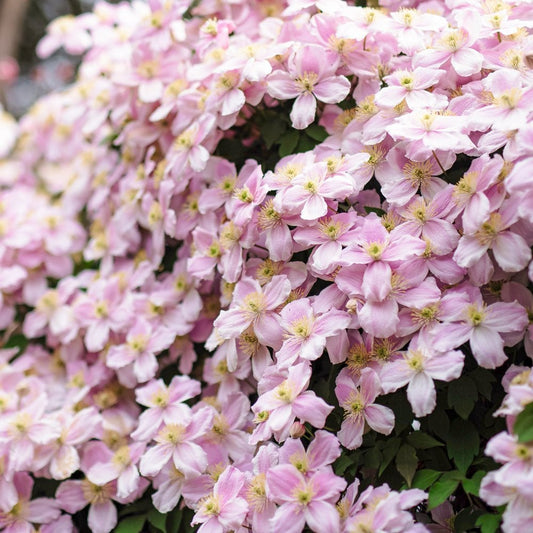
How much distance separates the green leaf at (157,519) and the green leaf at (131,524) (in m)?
0.02

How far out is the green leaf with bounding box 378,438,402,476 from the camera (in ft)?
2.98

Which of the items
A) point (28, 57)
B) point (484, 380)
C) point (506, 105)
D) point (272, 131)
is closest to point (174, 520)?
point (484, 380)

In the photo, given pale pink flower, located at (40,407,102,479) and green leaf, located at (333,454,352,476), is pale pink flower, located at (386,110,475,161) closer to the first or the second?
green leaf, located at (333,454,352,476)

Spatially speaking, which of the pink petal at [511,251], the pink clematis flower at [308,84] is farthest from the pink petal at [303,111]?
the pink petal at [511,251]

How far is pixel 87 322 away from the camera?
1299 mm

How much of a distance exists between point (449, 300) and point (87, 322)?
0.64 metres

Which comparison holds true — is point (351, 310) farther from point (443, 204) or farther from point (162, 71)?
point (162, 71)

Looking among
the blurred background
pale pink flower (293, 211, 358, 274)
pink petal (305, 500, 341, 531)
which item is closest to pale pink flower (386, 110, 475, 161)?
pale pink flower (293, 211, 358, 274)

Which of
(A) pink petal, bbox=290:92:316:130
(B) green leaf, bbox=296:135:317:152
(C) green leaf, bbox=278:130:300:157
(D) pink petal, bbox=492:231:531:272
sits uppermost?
(A) pink petal, bbox=290:92:316:130

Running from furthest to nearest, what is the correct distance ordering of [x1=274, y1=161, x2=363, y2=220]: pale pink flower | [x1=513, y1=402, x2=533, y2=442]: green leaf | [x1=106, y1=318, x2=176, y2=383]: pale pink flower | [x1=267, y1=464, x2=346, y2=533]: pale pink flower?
[x1=106, y1=318, x2=176, y2=383]: pale pink flower → [x1=274, y1=161, x2=363, y2=220]: pale pink flower → [x1=267, y1=464, x2=346, y2=533]: pale pink flower → [x1=513, y1=402, x2=533, y2=442]: green leaf

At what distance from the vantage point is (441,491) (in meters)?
0.86

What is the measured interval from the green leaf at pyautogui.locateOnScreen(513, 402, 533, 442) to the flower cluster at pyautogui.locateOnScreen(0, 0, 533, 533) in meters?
0.01

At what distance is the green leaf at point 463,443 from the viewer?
2.93 ft

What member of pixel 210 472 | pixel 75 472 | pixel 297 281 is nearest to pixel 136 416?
pixel 75 472
